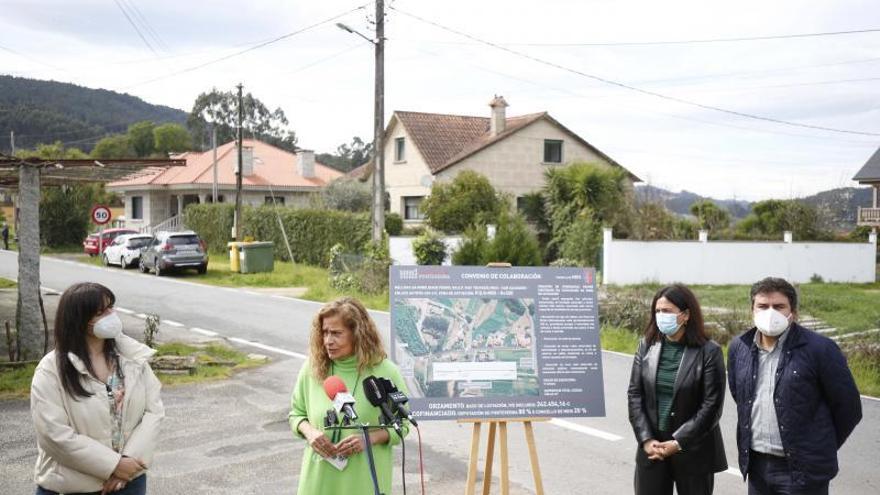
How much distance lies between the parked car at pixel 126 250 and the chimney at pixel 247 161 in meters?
13.8

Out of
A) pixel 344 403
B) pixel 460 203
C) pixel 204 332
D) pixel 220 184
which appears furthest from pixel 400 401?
pixel 220 184

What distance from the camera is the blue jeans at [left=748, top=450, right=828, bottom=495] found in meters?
4.59

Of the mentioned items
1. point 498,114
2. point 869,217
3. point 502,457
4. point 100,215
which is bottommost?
point 502,457

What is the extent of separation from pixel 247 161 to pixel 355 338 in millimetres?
45289

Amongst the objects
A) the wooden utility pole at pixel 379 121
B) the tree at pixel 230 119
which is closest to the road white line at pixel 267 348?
the wooden utility pole at pixel 379 121

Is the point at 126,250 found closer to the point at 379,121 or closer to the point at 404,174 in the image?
the point at 404,174

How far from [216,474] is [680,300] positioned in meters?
4.49

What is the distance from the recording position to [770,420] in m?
4.72

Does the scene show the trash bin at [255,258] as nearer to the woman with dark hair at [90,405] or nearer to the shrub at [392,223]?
the shrub at [392,223]

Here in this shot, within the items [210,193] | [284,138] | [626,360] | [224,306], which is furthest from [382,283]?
[284,138]

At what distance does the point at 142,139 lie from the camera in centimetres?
9944

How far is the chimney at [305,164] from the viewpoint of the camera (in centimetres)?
5028

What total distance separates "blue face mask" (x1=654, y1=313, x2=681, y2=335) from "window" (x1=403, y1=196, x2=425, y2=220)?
35.0 meters

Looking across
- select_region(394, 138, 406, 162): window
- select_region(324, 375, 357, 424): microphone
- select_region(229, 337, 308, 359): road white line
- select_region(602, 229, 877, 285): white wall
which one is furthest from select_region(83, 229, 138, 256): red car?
select_region(324, 375, 357, 424): microphone
